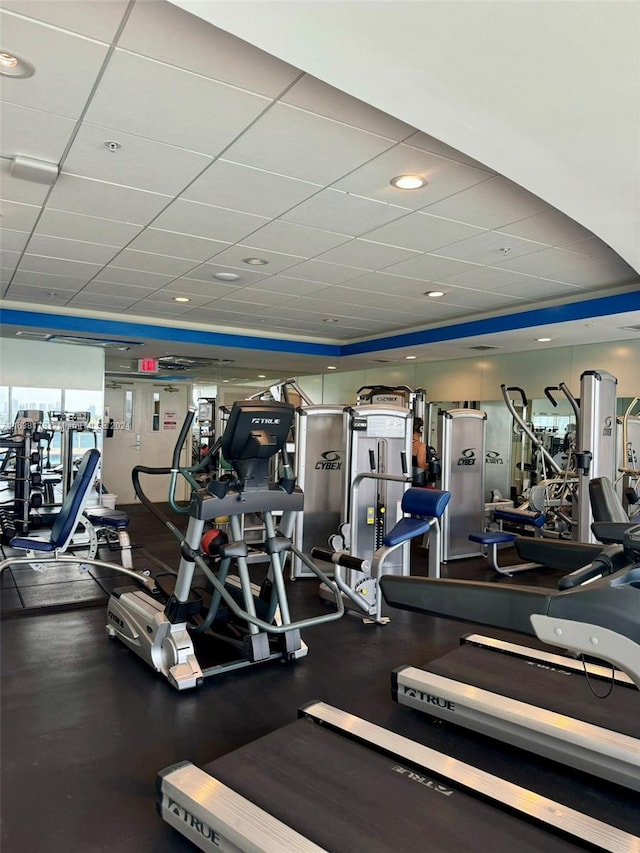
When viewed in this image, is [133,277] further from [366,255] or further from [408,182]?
[408,182]

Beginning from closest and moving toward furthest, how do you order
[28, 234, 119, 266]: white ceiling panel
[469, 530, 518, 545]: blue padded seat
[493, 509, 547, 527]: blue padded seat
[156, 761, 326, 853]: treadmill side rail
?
[156, 761, 326, 853]: treadmill side rail, [28, 234, 119, 266]: white ceiling panel, [469, 530, 518, 545]: blue padded seat, [493, 509, 547, 527]: blue padded seat

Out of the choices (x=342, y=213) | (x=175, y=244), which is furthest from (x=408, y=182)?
A: (x=175, y=244)

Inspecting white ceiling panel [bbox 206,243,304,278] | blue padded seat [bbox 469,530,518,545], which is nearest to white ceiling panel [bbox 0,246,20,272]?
white ceiling panel [bbox 206,243,304,278]

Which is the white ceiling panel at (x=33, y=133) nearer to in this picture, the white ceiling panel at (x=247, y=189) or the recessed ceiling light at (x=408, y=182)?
the white ceiling panel at (x=247, y=189)

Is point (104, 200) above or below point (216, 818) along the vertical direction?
above

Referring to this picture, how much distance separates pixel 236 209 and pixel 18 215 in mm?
1429

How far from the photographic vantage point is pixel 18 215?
3674 millimetres

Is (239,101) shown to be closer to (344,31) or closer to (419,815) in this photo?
(344,31)

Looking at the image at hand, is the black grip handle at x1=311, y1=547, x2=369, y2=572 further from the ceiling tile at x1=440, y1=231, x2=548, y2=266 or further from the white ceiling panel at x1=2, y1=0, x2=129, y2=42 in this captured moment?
Answer: the white ceiling panel at x1=2, y1=0, x2=129, y2=42

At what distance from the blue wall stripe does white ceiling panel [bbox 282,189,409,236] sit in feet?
9.07

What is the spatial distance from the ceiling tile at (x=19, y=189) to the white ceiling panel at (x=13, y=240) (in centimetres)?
64

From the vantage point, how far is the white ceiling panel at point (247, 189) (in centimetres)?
301

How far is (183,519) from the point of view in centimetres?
876

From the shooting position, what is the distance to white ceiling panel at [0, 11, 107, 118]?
6.35 feet
